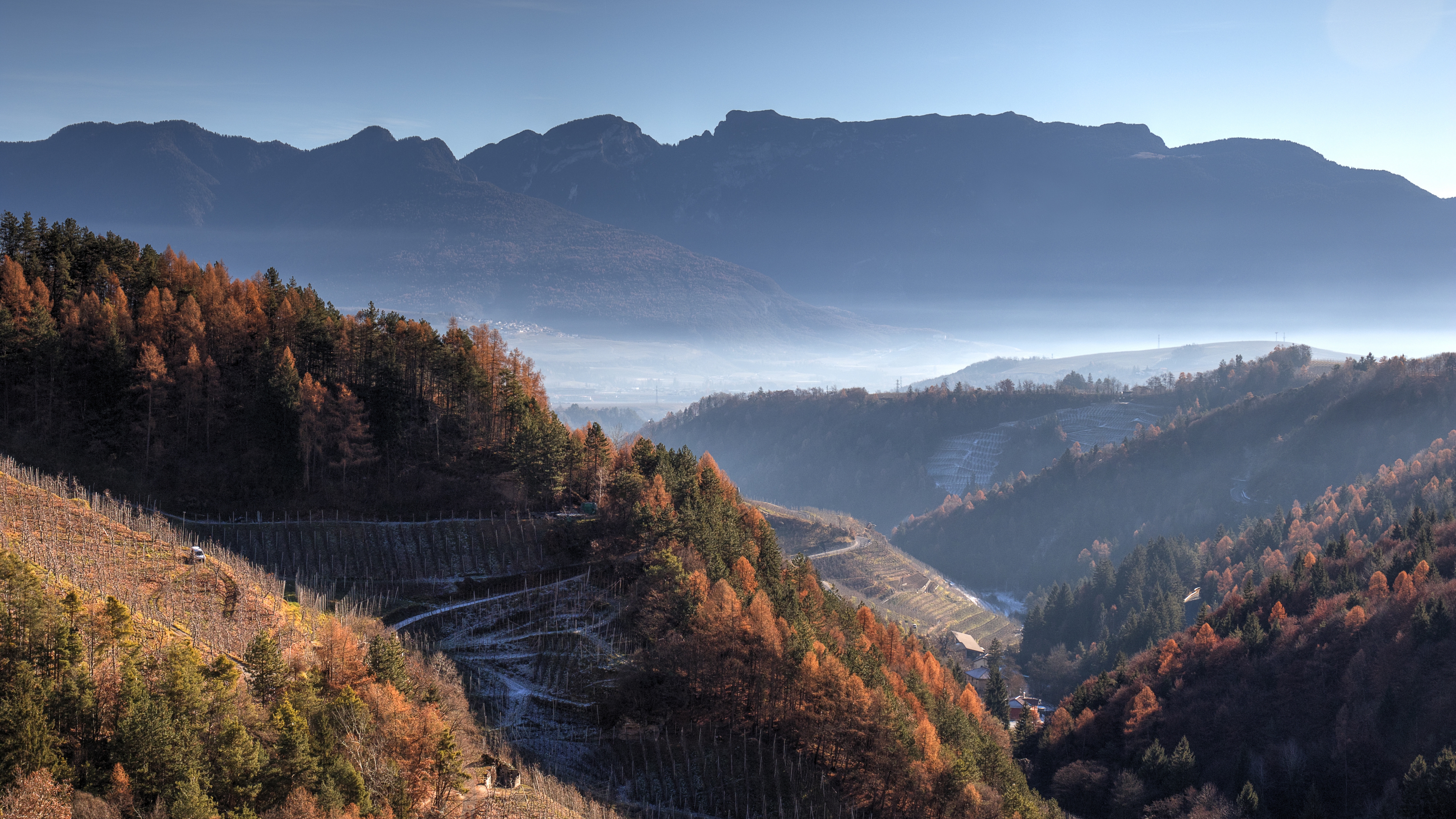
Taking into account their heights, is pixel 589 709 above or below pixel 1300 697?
above

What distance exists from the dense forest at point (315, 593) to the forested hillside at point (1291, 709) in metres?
14.8

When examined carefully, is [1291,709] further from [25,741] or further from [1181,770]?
[25,741]

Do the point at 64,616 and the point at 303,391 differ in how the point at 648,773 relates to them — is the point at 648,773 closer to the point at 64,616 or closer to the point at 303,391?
the point at 64,616

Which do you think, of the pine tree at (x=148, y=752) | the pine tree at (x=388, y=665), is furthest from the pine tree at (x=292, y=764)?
the pine tree at (x=388, y=665)

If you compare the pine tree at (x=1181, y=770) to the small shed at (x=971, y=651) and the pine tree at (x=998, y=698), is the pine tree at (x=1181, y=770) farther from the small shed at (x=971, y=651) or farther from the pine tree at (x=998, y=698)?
the small shed at (x=971, y=651)

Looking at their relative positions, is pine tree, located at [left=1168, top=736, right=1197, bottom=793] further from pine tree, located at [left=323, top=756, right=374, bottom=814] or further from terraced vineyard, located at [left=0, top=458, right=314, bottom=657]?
terraced vineyard, located at [left=0, top=458, right=314, bottom=657]

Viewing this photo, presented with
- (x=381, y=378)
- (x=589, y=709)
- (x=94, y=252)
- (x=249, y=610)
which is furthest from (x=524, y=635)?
(x=94, y=252)

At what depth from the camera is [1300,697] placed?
11025 cm

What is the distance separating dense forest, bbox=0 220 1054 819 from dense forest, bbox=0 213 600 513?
0.93 feet

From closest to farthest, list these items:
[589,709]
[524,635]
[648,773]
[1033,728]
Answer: [648,773], [589,709], [524,635], [1033,728]

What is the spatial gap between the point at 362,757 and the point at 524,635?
29567 mm

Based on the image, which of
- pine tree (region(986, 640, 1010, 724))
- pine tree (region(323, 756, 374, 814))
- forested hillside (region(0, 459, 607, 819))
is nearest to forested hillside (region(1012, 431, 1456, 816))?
pine tree (region(986, 640, 1010, 724))

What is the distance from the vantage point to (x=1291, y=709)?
360ft

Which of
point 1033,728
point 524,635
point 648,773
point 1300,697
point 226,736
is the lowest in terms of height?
point 1033,728
